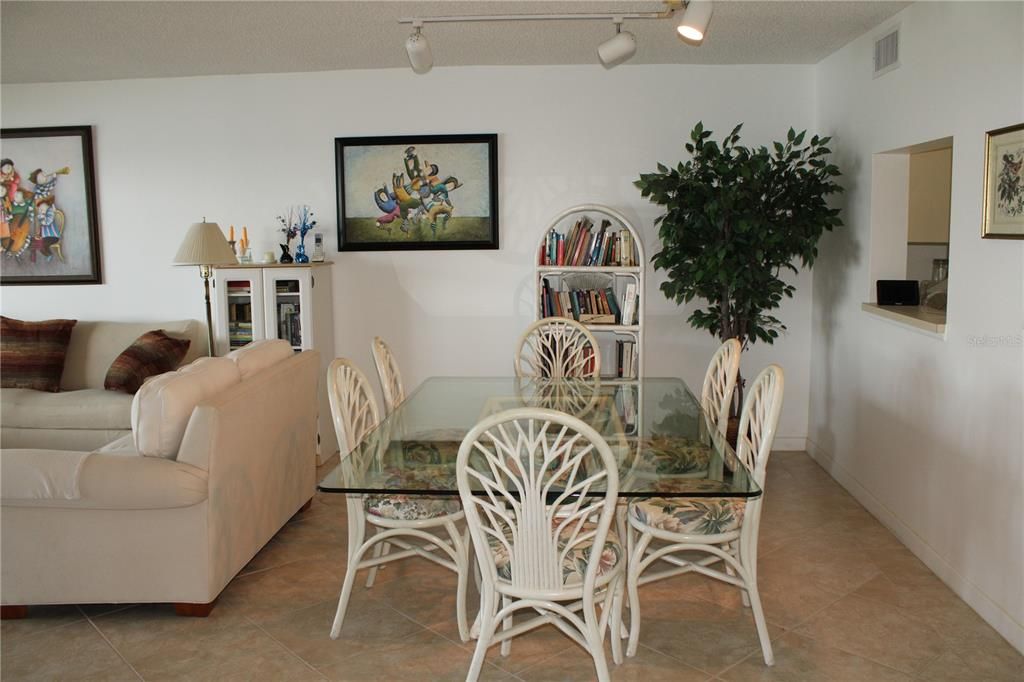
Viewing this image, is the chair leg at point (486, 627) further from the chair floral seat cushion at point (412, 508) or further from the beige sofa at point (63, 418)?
the beige sofa at point (63, 418)

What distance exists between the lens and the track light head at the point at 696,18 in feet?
9.46

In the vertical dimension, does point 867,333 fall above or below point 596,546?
above

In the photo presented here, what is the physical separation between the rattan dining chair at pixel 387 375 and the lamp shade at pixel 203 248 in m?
1.48

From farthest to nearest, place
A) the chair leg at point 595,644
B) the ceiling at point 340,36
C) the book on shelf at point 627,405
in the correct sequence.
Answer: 1. the ceiling at point 340,36
2. the book on shelf at point 627,405
3. the chair leg at point 595,644

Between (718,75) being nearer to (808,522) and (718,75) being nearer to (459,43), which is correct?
(459,43)

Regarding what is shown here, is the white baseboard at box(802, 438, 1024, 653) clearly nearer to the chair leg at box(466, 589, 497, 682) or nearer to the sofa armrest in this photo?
the chair leg at box(466, 589, 497, 682)

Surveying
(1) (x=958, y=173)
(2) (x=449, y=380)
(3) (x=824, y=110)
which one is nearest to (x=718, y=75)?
(3) (x=824, y=110)

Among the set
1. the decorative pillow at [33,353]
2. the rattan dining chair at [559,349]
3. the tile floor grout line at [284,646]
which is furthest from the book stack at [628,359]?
the decorative pillow at [33,353]

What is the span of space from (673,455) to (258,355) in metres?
1.90

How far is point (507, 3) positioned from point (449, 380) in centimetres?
174

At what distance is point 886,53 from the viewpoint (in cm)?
397

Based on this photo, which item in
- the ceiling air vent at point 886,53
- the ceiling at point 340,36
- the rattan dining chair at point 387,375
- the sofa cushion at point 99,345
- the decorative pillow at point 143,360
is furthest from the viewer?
the sofa cushion at point 99,345

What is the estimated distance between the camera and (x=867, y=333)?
4266 mm

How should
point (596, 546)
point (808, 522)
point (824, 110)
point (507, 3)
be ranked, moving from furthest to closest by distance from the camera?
point (824, 110) < point (808, 522) < point (507, 3) < point (596, 546)
